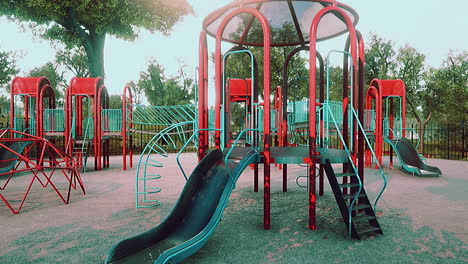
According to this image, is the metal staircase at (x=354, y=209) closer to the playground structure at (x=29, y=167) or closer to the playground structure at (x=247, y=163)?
the playground structure at (x=247, y=163)

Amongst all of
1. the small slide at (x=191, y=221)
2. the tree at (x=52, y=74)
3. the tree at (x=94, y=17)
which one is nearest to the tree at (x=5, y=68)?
the tree at (x=94, y=17)

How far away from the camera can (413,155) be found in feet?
35.5

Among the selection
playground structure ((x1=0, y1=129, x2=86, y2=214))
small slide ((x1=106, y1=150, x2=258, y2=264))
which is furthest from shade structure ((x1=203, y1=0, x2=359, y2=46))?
playground structure ((x1=0, y1=129, x2=86, y2=214))

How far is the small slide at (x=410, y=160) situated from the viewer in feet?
32.7

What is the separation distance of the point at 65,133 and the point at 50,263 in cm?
924

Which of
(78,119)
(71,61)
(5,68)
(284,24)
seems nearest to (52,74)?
(71,61)

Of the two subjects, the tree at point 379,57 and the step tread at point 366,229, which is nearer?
the step tread at point 366,229

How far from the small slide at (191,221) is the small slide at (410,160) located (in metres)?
7.91

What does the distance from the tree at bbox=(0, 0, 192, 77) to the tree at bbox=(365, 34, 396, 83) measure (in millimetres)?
17978

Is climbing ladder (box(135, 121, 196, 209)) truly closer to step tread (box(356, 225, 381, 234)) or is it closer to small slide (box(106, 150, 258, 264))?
small slide (box(106, 150, 258, 264))

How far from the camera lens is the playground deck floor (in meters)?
3.53

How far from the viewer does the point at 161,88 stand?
114 ft

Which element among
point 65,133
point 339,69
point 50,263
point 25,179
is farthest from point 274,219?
point 339,69

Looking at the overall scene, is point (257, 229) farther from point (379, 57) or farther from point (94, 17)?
point (379, 57)
